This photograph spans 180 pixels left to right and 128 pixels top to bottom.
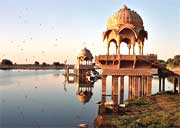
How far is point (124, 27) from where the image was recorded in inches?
1465

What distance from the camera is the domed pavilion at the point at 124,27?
123ft

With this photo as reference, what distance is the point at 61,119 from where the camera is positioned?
29.4 metres

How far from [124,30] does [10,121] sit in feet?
51.8

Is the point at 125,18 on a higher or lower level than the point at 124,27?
higher

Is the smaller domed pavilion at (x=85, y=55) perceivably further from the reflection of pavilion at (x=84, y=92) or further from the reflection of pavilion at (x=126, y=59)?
the reflection of pavilion at (x=126, y=59)

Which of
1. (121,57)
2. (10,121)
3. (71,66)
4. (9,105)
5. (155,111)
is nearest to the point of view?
(155,111)

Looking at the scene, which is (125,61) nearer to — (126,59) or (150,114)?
(126,59)

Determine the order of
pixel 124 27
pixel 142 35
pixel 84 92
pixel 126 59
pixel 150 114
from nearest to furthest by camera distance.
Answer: pixel 150 114, pixel 126 59, pixel 124 27, pixel 142 35, pixel 84 92

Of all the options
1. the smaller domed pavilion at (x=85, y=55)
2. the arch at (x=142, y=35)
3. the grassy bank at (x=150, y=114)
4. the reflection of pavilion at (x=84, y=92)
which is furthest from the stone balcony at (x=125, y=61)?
the smaller domed pavilion at (x=85, y=55)

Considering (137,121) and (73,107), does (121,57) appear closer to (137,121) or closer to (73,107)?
(73,107)

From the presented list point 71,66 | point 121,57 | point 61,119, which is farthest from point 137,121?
point 71,66

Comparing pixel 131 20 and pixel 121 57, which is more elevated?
Result: pixel 131 20

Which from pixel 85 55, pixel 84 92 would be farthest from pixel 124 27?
pixel 85 55

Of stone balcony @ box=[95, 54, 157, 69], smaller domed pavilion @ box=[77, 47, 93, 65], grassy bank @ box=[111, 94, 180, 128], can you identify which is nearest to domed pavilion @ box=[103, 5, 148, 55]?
stone balcony @ box=[95, 54, 157, 69]
